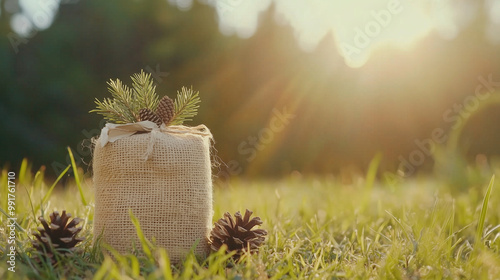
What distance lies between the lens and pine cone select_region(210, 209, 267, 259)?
1578mm

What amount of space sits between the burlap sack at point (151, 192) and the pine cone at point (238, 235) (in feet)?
0.20

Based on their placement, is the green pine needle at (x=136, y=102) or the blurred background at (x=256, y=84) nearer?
the green pine needle at (x=136, y=102)

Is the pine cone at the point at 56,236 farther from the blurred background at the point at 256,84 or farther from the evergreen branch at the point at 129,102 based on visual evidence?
the blurred background at the point at 256,84

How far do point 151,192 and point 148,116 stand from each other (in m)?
0.28

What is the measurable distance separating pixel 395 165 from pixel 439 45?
7.32 feet

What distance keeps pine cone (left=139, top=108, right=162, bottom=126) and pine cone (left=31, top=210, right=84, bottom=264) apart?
41 centimetres

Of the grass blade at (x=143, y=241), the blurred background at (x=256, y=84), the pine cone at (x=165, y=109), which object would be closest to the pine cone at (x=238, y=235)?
the grass blade at (x=143, y=241)

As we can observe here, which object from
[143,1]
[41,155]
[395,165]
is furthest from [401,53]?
[41,155]

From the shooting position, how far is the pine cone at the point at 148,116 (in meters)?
1.66

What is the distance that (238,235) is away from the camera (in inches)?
62.5

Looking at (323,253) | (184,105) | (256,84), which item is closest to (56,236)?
(184,105)

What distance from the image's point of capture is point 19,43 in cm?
799

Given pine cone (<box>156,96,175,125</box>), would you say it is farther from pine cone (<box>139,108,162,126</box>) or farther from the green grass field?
the green grass field

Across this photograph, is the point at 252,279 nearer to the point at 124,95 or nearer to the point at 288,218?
the point at 124,95
